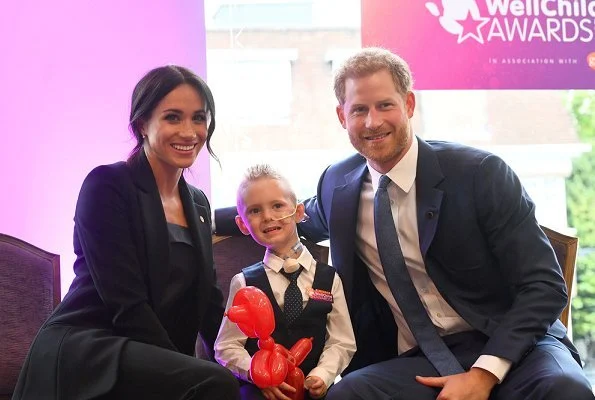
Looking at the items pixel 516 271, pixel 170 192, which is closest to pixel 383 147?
pixel 516 271

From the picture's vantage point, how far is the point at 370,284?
7.99 feet

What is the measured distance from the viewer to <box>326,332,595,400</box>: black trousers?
1.87 m

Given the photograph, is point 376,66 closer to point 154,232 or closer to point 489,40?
point 154,232

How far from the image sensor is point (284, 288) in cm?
225

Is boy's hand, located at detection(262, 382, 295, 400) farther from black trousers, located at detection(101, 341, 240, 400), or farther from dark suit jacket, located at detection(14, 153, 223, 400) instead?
dark suit jacket, located at detection(14, 153, 223, 400)

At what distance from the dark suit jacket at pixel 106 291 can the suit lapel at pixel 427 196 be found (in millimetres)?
692

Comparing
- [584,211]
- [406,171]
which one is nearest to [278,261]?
[406,171]

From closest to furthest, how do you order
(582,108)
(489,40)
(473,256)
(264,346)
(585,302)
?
1. (264,346)
2. (473,256)
3. (489,40)
4. (582,108)
5. (585,302)

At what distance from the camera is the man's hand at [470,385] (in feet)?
6.48

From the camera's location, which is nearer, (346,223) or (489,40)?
(346,223)

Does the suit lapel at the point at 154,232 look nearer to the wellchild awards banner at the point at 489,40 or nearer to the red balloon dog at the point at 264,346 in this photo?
the red balloon dog at the point at 264,346

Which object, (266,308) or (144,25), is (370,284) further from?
(144,25)

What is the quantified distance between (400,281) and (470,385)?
0.41 metres

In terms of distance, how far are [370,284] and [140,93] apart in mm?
980
